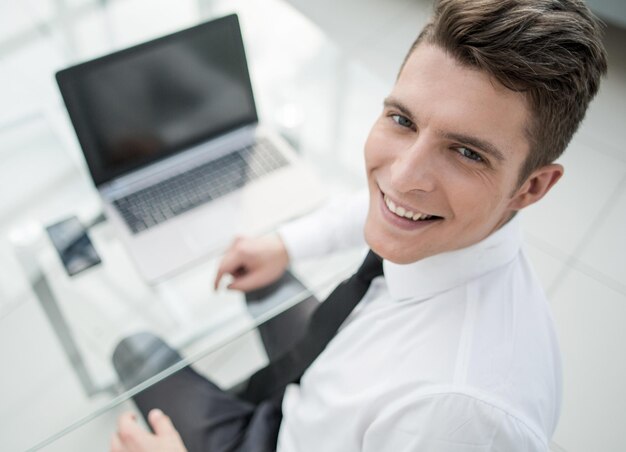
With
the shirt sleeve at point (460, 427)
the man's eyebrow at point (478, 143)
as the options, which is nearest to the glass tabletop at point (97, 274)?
the shirt sleeve at point (460, 427)

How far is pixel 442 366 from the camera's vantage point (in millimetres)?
886

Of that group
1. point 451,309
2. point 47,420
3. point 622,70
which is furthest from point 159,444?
point 622,70

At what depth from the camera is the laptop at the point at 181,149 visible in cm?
132

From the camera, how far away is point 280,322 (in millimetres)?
1381

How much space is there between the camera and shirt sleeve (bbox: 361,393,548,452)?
84 centimetres

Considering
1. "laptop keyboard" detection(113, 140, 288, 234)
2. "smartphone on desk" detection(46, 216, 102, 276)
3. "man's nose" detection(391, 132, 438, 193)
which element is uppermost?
"man's nose" detection(391, 132, 438, 193)

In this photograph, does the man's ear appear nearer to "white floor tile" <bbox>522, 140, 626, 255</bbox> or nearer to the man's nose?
the man's nose

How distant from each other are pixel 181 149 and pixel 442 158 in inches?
32.3

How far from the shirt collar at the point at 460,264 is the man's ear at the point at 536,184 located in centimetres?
6

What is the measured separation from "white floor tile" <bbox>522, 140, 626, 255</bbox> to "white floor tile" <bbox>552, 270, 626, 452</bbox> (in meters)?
0.20

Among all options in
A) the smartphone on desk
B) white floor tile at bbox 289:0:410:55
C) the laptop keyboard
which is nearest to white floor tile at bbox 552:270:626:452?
the laptop keyboard

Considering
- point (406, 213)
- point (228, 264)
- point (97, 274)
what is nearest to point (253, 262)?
point (228, 264)

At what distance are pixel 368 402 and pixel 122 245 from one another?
737mm

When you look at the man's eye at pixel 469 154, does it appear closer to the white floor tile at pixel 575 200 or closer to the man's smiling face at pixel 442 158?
the man's smiling face at pixel 442 158
